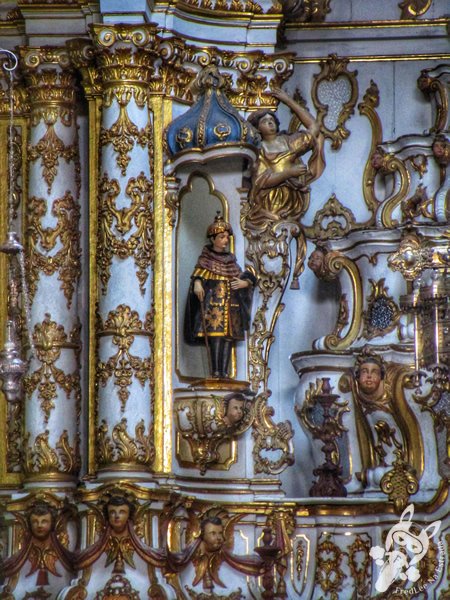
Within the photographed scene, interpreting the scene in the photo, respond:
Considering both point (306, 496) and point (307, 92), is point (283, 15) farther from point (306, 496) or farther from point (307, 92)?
point (306, 496)

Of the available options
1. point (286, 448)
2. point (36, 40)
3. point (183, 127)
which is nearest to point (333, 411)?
point (286, 448)

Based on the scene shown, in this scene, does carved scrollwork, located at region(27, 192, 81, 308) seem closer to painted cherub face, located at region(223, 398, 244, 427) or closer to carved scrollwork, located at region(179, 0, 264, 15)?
painted cherub face, located at region(223, 398, 244, 427)

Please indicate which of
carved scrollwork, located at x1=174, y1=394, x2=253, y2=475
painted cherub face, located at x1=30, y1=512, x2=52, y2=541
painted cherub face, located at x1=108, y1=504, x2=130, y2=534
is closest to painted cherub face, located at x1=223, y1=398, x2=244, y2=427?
carved scrollwork, located at x1=174, y1=394, x2=253, y2=475

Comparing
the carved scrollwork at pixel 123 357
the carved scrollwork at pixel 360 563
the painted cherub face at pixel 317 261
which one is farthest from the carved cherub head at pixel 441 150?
the carved scrollwork at pixel 360 563

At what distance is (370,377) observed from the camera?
20297 millimetres

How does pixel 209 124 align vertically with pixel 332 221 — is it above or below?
above

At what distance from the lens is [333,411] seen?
20.6 m

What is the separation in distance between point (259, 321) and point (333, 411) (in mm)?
1210

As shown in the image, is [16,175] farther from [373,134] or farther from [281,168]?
[373,134]

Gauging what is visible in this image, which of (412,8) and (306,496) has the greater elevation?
(412,8)

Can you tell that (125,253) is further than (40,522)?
Yes

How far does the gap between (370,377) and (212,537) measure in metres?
2.13

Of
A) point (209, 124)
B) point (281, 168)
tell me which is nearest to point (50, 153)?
point (209, 124)

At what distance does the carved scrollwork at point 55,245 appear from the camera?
67.2 ft
